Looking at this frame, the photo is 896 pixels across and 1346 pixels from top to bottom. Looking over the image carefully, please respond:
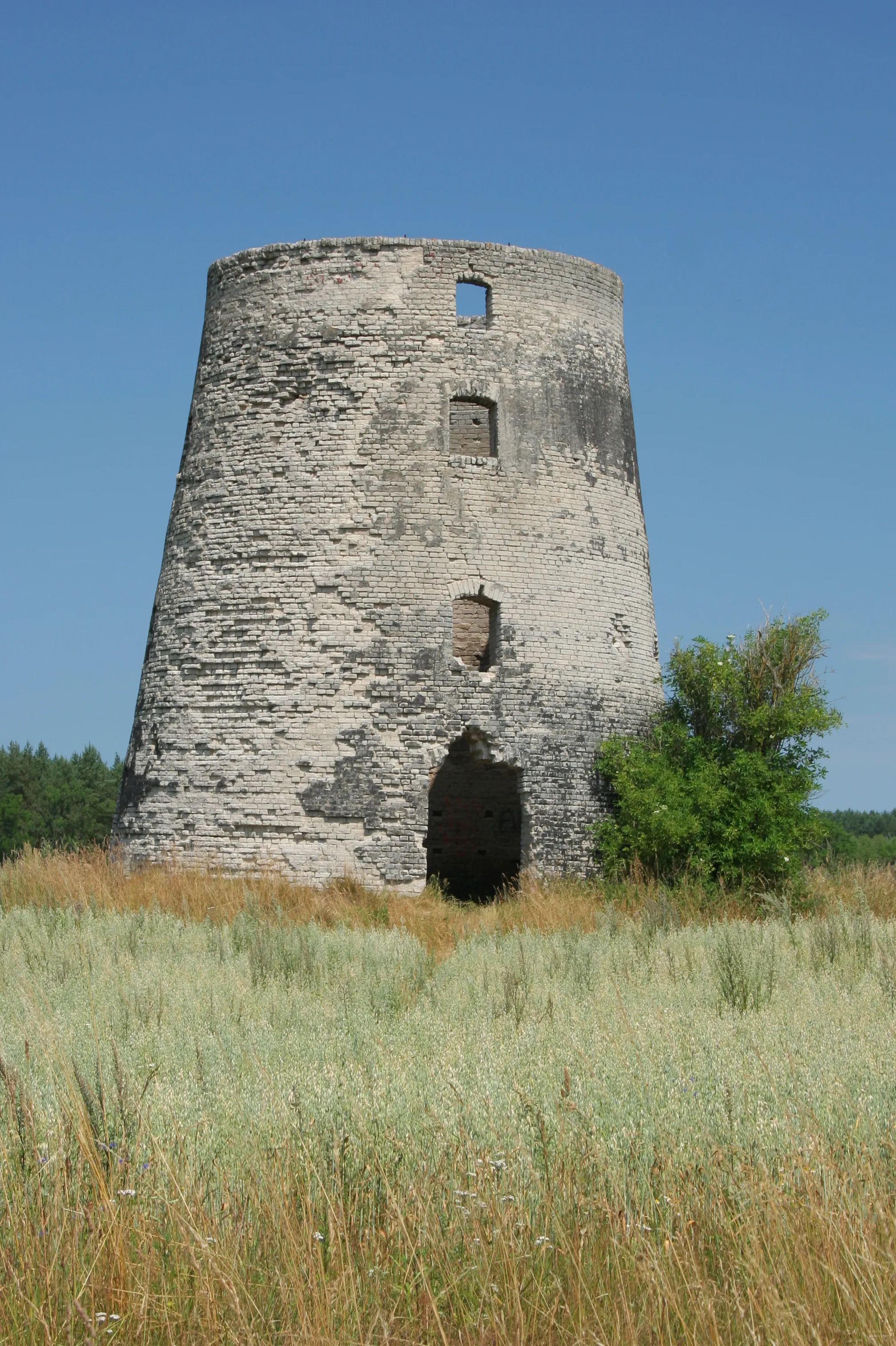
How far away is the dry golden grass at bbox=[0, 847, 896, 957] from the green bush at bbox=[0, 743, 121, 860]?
105 feet

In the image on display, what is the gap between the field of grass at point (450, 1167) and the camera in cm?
389

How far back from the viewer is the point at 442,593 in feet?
56.0

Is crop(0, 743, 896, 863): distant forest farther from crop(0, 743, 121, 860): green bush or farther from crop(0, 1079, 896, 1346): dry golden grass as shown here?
crop(0, 1079, 896, 1346): dry golden grass

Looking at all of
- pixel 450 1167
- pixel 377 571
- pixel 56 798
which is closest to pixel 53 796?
pixel 56 798

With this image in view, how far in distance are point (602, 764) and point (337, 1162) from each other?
43.0 ft

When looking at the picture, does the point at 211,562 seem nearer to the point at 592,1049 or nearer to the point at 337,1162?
the point at 592,1049

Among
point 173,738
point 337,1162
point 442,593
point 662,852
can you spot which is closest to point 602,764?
point 662,852

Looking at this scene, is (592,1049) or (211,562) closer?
(592,1049)

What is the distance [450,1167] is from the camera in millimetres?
4703

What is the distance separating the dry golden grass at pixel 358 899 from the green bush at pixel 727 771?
489mm

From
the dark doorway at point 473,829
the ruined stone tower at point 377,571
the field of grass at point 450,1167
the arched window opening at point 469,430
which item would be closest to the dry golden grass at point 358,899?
the ruined stone tower at point 377,571

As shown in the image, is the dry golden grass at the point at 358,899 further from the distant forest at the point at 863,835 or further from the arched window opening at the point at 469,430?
the arched window opening at the point at 469,430

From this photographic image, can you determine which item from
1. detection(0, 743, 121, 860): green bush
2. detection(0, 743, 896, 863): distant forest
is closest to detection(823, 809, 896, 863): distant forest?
detection(0, 743, 896, 863): distant forest

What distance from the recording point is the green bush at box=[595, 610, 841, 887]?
16.8 meters
